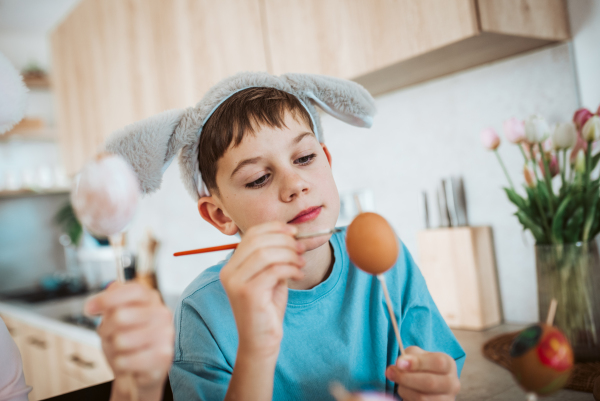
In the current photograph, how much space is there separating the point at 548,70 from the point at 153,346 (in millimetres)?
1236

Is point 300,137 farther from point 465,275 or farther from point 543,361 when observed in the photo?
point 465,275

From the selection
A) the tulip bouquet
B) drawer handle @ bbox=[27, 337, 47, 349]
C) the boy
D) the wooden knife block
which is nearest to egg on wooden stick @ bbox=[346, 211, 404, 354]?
the boy

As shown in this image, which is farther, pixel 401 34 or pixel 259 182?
pixel 401 34

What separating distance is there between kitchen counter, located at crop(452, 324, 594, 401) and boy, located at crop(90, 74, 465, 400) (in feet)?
0.30

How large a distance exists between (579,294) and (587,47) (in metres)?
0.65

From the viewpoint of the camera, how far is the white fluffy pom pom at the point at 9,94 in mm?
583

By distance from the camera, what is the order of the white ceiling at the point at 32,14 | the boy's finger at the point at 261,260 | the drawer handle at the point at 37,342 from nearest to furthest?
the boy's finger at the point at 261,260
the drawer handle at the point at 37,342
the white ceiling at the point at 32,14

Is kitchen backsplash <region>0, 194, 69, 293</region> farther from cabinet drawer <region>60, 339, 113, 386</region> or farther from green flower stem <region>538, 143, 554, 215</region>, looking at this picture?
green flower stem <region>538, 143, 554, 215</region>

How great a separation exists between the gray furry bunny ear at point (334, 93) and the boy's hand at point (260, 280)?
1.30ft

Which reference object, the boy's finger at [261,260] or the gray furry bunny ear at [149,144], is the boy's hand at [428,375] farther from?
the gray furry bunny ear at [149,144]

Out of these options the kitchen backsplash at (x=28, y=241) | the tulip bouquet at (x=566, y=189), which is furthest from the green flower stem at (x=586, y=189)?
the kitchen backsplash at (x=28, y=241)

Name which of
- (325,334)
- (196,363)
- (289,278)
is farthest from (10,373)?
(325,334)

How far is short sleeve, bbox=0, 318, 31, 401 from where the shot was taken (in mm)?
589

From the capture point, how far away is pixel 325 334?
86cm
